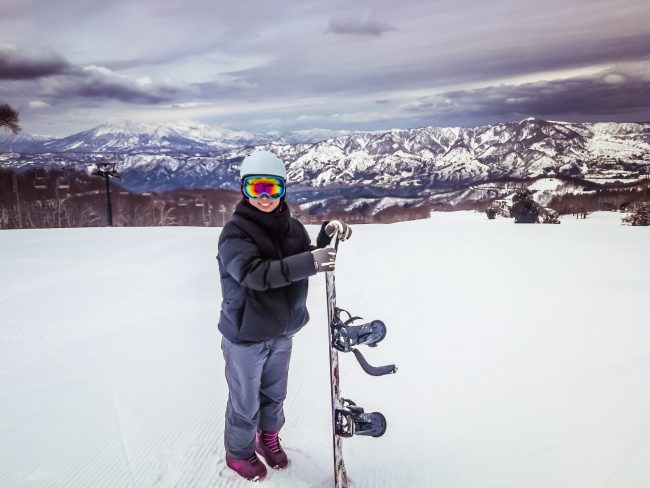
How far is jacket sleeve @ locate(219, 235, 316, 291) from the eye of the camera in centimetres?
232

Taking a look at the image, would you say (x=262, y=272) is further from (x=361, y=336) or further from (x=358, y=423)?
(x=358, y=423)

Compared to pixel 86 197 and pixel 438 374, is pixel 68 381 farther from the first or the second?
pixel 86 197

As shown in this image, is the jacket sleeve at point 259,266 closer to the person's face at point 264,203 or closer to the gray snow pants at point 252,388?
the person's face at point 264,203

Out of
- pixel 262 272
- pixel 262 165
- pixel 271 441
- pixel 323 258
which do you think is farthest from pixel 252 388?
pixel 262 165

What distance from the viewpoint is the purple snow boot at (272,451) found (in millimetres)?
2967

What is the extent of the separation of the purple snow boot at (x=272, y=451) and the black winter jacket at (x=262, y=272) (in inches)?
32.4

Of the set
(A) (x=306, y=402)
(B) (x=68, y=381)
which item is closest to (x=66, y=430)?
(B) (x=68, y=381)

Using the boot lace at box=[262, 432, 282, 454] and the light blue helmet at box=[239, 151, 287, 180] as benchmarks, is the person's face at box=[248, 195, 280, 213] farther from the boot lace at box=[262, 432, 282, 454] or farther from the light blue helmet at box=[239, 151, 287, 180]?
the boot lace at box=[262, 432, 282, 454]

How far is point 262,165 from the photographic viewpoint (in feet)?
8.33

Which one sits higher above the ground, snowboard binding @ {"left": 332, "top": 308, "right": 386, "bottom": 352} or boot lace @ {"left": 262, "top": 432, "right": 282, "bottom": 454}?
snowboard binding @ {"left": 332, "top": 308, "right": 386, "bottom": 352}

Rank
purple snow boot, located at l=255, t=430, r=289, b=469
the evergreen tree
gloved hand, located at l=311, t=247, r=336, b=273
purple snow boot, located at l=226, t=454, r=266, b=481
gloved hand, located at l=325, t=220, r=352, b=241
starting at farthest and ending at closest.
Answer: the evergreen tree
purple snow boot, located at l=255, t=430, r=289, b=469
purple snow boot, located at l=226, t=454, r=266, b=481
gloved hand, located at l=325, t=220, r=352, b=241
gloved hand, located at l=311, t=247, r=336, b=273

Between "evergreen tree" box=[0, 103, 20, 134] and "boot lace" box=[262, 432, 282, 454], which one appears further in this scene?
"evergreen tree" box=[0, 103, 20, 134]

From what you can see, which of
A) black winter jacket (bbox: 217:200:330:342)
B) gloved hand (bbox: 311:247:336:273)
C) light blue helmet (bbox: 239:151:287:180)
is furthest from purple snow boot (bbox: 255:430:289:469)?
light blue helmet (bbox: 239:151:287:180)

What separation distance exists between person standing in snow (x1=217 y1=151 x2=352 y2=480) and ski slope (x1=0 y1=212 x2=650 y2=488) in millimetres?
447
